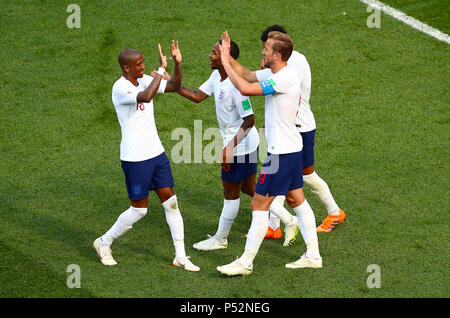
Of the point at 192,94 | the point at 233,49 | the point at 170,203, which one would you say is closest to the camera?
the point at 170,203

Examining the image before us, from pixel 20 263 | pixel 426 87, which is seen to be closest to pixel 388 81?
pixel 426 87

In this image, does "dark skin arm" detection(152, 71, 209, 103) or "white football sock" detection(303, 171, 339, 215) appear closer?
"dark skin arm" detection(152, 71, 209, 103)

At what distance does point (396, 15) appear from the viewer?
13.5 meters

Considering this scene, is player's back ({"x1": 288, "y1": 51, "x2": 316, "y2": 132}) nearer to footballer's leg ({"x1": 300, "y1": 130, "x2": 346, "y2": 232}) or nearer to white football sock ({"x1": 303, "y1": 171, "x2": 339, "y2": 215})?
footballer's leg ({"x1": 300, "y1": 130, "x2": 346, "y2": 232})

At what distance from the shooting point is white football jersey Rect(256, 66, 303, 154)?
678cm

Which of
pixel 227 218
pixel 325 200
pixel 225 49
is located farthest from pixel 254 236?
pixel 225 49

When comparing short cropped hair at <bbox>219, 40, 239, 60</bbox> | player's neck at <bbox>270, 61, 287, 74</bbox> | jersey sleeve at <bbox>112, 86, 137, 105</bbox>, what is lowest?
jersey sleeve at <bbox>112, 86, 137, 105</bbox>

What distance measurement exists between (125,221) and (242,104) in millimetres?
1661

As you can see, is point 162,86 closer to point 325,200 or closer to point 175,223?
point 175,223

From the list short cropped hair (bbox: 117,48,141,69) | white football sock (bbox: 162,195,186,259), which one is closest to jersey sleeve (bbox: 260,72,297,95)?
short cropped hair (bbox: 117,48,141,69)

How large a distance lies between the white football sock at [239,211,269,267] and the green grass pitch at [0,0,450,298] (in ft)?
Answer: 0.67

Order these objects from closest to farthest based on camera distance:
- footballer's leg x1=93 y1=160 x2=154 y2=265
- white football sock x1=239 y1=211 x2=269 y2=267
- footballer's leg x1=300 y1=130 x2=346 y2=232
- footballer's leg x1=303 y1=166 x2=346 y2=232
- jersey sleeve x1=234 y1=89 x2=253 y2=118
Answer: white football sock x1=239 y1=211 x2=269 y2=267 < footballer's leg x1=93 y1=160 x2=154 y2=265 < jersey sleeve x1=234 y1=89 x2=253 y2=118 < footballer's leg x1=300 y1=130 x2=346 y2=232 < footballer's leg x1=303 y1=166 x2=346 y2=232

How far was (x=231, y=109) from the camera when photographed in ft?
24.7

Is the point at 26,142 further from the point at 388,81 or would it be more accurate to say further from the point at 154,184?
the point at 388,81
